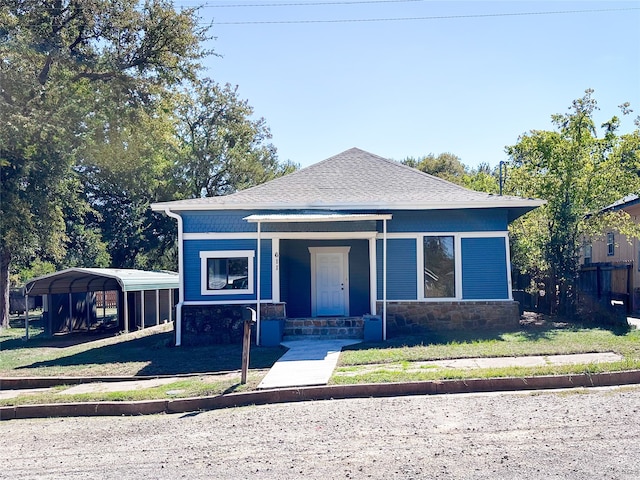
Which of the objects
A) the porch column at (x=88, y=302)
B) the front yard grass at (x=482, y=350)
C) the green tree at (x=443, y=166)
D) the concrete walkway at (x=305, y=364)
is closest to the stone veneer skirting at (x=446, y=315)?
the front yard grass at (x=482, y=350)

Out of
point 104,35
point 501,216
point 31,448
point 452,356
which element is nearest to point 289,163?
point 104,35

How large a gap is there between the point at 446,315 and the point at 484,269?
4.74 ft

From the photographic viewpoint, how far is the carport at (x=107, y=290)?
18.1m

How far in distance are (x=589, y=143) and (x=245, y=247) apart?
9.29m

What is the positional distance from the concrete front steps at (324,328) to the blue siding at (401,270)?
108 centimetres

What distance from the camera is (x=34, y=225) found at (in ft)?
69.2

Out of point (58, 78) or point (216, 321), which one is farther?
point (58, 78)

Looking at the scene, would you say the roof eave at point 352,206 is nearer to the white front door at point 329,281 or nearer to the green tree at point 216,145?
the white front door at point 329,281

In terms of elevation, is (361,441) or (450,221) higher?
(450,221)

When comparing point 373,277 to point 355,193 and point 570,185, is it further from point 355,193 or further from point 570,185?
point 570,185

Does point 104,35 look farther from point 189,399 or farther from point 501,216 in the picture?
point 189,399

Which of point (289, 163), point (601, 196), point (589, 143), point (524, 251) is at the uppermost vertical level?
point (289, 163)

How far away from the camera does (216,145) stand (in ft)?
107

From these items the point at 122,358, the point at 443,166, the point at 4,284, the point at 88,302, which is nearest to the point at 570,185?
the point at 122,358
